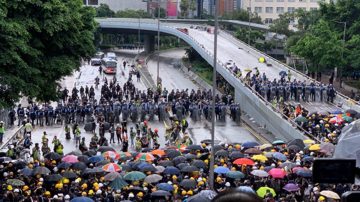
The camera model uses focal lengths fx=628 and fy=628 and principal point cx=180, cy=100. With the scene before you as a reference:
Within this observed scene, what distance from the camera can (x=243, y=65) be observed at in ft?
161

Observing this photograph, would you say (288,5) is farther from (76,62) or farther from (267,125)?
(76,62)

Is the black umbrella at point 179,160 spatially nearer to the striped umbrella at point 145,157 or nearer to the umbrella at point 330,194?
the striped umbrella at point 145,157

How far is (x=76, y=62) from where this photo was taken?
80.7 feet

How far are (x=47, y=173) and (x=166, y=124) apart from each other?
15372 millimetres

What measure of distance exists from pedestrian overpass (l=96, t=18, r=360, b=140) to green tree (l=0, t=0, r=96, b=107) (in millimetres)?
10438

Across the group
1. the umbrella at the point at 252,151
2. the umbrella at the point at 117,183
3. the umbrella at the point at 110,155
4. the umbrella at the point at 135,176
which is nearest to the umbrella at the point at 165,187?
the umbrella at the point at 135,176

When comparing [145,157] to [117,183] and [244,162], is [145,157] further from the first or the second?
[244,162]

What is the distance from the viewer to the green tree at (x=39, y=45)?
19562 millimetres

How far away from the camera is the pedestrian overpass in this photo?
31.3m

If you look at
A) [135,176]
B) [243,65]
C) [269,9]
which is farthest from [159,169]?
[269,9]

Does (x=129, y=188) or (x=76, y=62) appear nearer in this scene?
(x=129, y=188)

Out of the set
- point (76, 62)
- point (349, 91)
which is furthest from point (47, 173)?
point (349, 91)

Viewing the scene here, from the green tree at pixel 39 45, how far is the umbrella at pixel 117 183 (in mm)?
4499

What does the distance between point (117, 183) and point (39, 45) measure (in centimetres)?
657
